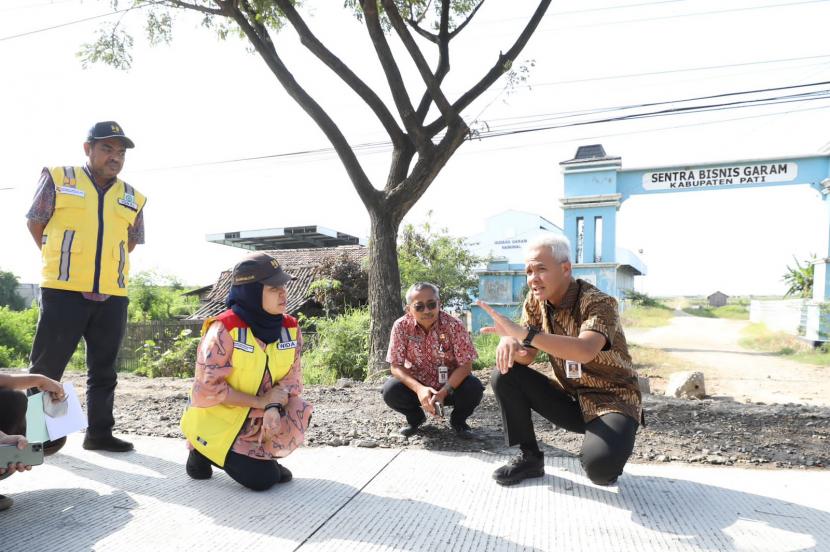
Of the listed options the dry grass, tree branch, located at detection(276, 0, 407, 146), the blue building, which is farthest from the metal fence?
the dry grass

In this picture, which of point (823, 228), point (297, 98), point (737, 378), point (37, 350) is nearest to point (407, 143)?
point (297, 98)

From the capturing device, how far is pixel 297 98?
7.29m

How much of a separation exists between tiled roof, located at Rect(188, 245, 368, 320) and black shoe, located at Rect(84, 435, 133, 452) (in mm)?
13581

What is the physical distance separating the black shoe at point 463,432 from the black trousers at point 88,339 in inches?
88.6

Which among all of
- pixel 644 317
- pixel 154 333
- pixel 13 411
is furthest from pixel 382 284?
pixel 644 317

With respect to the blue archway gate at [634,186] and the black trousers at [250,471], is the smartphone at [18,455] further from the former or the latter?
the blue archway gate at [634,186]

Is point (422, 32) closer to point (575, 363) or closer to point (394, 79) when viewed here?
point (394, 79)

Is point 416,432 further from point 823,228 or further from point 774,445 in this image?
point 823,228

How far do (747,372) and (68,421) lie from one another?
1133cm

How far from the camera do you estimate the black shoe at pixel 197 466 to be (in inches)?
122

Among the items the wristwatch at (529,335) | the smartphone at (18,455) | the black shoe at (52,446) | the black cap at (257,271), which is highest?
the black cap at (257,271)

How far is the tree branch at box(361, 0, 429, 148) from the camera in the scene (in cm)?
711

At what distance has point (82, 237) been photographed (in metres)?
3.38

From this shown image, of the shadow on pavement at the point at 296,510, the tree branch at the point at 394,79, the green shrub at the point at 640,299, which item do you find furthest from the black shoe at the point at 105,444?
the green shrub at the point at 640,299
